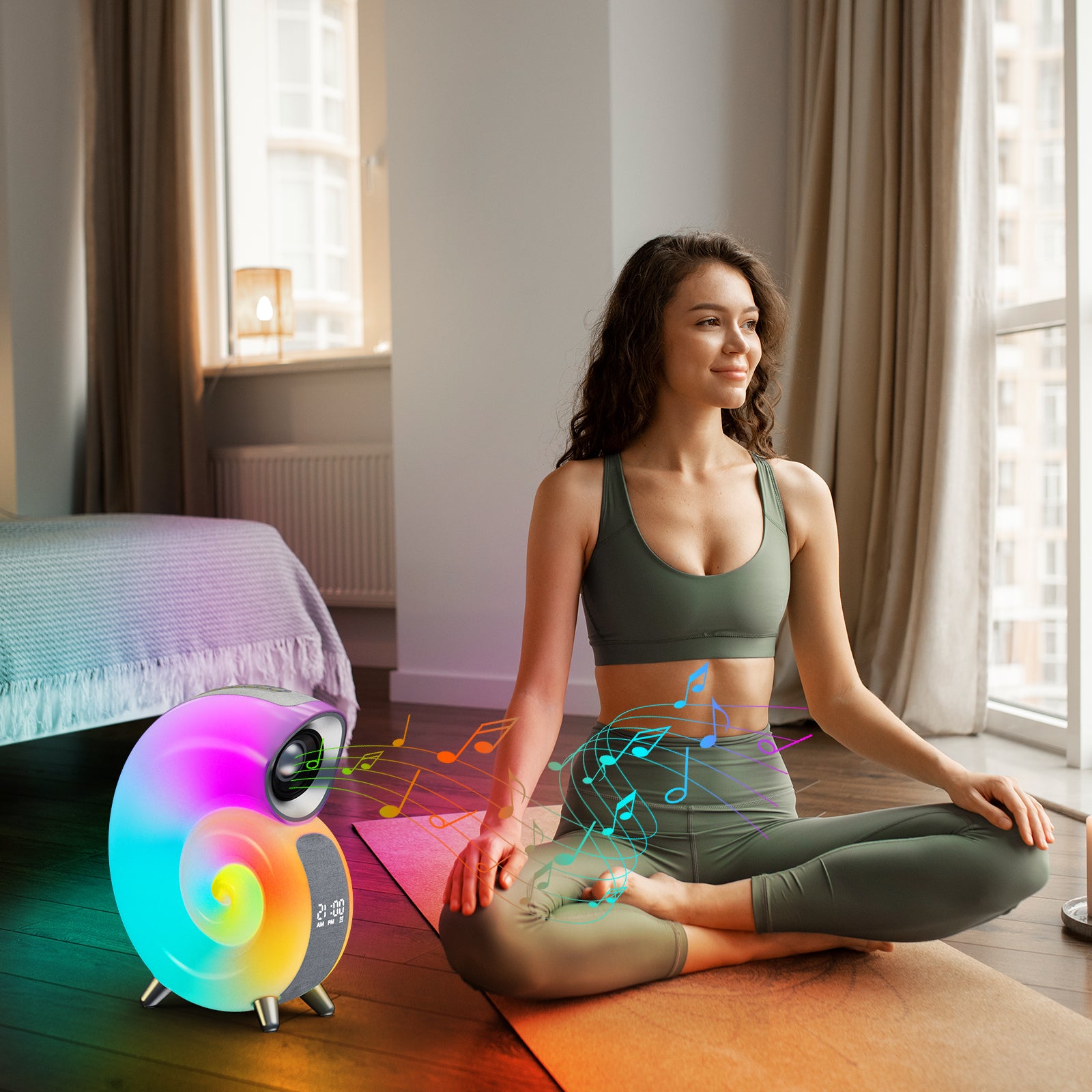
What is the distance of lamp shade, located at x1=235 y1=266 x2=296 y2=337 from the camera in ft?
13.1

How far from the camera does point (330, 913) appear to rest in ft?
4.16

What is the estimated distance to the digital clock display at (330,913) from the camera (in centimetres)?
125

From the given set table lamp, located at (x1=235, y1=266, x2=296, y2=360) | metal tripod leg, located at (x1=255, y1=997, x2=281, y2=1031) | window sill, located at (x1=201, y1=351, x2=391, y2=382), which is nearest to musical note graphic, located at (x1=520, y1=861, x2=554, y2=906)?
metal tripod leg, located at (x1=255, y1=997, x2=281, y2=1031)

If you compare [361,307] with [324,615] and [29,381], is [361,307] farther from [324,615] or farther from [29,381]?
[324,615]

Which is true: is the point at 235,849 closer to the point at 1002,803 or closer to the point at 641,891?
the point at 641,891

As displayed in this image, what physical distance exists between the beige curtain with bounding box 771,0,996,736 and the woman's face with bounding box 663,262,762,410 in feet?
4.60

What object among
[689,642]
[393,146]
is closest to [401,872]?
[689,642]

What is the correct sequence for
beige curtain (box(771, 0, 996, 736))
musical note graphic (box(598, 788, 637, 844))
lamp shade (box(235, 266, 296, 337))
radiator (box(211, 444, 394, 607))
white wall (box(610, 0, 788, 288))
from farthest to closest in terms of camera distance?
lamp shade (box(235, 266, 296, 337)) → radiator (box(211, 444, 394, 607)) → white wall (box(610, 0, 788, 288)) → beige curtain (box(771, 0, 996, 736)) → musical note graphic (box(598, 788, 637, 844))

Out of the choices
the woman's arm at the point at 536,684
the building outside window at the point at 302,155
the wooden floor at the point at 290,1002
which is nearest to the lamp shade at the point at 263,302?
the building outside window at the point at 302,155

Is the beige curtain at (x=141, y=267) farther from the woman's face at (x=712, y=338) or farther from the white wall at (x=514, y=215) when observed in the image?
the woman's face at (x=712, y=338)

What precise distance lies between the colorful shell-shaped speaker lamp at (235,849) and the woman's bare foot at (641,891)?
300 millimetres

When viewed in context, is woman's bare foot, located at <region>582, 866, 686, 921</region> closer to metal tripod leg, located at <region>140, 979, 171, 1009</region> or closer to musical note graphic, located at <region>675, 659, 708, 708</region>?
musical note graphic, located at <region>675, 659, 708, 708</region>

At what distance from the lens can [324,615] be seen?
8.64ft

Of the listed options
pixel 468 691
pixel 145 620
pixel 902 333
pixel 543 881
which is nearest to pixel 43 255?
pixel 468 691
